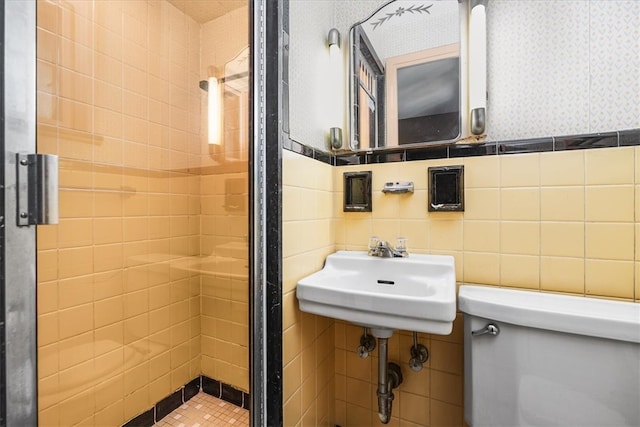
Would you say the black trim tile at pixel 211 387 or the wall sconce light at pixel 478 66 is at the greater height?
the wall sconce light at pixel 478 66

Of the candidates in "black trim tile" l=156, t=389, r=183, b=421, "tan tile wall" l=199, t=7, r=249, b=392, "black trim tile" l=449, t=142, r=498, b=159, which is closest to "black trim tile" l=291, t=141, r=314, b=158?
"tan tile wall" l=199, t=7, r=249, b=392

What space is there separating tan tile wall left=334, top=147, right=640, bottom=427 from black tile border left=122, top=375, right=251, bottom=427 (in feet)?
1.49

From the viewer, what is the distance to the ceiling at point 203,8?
114 centimetres

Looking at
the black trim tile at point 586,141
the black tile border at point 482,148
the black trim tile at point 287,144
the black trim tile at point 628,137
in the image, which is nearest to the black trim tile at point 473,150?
the black tile border at point 482,148

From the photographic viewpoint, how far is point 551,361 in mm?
805

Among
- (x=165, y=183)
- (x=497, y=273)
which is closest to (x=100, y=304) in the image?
(x=165, y=183)

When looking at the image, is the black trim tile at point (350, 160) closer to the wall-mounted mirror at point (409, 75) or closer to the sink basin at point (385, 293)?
the wall-mounted mirror at point (409, 75)

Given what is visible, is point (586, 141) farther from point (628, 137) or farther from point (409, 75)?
point (409, 75)

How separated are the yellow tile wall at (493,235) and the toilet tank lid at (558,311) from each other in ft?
0.26

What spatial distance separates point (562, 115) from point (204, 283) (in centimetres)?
151

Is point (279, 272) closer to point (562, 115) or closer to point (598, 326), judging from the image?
point (598, 326)

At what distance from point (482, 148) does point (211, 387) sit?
1.45 metres

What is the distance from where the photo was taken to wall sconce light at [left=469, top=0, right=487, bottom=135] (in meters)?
1.05

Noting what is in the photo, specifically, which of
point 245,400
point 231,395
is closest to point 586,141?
point 245,400
